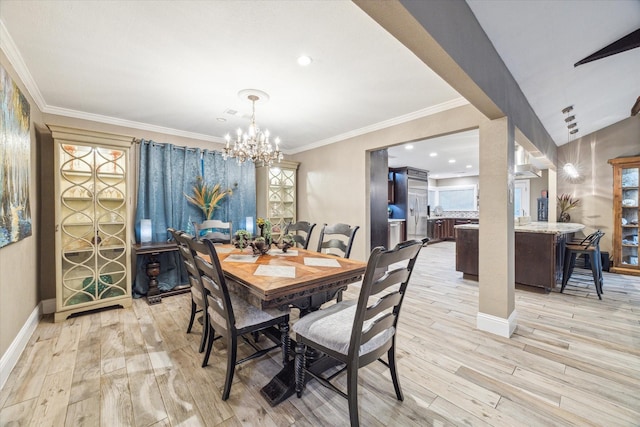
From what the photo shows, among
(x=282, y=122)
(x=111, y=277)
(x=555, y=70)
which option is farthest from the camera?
(x=282, y=122)

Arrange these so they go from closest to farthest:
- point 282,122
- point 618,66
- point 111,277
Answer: point 618,66 → point 111,277 → point 282,122

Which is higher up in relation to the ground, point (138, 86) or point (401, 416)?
point (138, 86)

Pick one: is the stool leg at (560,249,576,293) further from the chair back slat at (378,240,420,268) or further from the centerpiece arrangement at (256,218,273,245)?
the centerpiece arrangement at (256,218,273,245)

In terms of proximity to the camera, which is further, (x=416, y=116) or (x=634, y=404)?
(x=416, y=116)

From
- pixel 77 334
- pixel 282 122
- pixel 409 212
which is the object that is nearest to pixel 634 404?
pixel 282 122

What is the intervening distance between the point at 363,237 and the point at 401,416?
2597mm

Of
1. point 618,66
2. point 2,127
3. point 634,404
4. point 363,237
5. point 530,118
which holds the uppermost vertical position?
point 618,66

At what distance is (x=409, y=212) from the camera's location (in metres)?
7.68

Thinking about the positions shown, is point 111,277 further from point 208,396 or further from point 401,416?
point 401,416

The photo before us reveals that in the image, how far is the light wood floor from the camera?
59.0 inches

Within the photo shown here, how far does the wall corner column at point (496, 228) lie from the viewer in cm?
241

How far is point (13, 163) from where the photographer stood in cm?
196

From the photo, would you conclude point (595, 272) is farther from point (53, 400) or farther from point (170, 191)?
point (170, 191)

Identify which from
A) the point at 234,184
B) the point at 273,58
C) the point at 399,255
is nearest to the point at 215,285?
the point at 399,255
